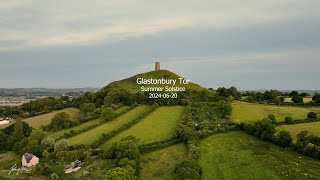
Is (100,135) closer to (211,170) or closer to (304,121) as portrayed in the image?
(211,170)

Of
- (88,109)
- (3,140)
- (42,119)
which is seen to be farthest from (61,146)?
(42,119)

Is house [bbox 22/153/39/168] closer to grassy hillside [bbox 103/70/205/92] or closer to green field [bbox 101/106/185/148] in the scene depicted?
green field [bbox 101/106/185/148]

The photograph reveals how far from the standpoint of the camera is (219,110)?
92.6 meters

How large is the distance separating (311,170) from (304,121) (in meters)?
27.0

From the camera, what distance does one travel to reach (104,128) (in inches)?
3312

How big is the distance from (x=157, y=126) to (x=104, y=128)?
493 inches

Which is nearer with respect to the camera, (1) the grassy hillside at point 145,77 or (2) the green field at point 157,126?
(2) the green field at point 157,126

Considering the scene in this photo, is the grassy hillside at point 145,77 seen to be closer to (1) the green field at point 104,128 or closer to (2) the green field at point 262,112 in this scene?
(1) the green field at point 104,128

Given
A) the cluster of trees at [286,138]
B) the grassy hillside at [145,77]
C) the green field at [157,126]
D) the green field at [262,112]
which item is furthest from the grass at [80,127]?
the cluster of trees at [286,138]

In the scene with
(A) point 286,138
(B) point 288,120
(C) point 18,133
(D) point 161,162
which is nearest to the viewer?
(D) point 161,162

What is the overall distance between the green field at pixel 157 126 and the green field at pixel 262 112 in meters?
14.7

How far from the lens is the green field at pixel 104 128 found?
249 feet

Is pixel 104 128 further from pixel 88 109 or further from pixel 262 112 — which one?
pixel 262 112

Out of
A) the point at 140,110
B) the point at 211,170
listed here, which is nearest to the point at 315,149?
the point at 211,170
